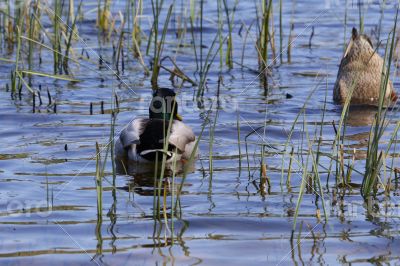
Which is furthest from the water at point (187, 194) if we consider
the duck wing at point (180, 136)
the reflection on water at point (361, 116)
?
the duck wing at point (180, 136)

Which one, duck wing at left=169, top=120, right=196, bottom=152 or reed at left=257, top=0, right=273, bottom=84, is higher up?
reed at left=257, top=0, right=273, bottom=84

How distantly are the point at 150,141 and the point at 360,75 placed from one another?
3.17 meters

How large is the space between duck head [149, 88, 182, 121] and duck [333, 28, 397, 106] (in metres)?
2.25

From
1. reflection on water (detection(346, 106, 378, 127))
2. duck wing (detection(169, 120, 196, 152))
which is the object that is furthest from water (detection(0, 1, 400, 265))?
duck wing (detection(169, 120, 196, 152))

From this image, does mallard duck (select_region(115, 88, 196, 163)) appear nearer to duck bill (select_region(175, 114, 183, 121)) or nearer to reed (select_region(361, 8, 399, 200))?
duck bill (select_region(175, 114, 183, 121))

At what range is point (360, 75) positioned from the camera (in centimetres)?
961

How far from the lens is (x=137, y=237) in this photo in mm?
5066

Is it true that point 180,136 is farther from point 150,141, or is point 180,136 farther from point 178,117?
point 178,117

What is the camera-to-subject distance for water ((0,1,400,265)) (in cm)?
488

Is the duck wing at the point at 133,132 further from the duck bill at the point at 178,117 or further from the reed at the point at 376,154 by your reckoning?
the reed at the point at 376,154

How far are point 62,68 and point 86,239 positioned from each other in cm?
539

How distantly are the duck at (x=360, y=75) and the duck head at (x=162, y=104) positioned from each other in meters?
2.25

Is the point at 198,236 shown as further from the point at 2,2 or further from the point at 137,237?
the point at 2,2

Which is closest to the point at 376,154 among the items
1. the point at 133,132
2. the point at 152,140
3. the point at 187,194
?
the point at 187,194
